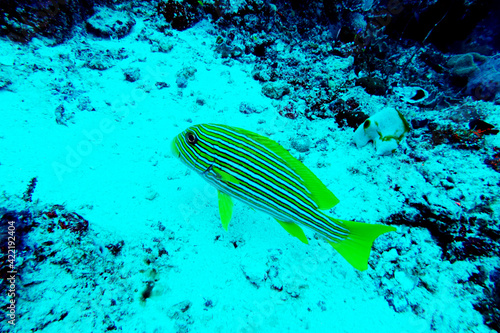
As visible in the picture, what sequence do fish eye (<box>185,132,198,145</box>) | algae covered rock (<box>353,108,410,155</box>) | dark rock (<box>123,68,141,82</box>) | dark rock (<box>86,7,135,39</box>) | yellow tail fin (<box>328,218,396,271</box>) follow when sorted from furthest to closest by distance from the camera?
dark rock (<box>86,7,135,39</box>), dark rock (<box>123,68,141,82</box>), algae covered rock (<box>353,108,410,155</box>), fish eye (<box>185,132,198,145</box>), yellow tail fin (<box>328,218,396,271</box>)

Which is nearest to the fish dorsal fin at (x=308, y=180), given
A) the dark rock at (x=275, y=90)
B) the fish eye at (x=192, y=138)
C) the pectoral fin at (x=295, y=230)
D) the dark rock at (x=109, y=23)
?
the pectoral fin at (x=295, y=230)

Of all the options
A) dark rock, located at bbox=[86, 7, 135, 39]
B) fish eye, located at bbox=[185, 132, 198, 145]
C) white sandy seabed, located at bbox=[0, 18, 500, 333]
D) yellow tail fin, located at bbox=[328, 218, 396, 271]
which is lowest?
white sandy seabed, located at bbox=[0, 18, 500, 333]

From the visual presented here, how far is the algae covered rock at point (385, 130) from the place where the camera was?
327cm

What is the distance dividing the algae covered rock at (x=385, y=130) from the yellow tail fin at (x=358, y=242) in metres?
2.07

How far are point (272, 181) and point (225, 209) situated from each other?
56cm

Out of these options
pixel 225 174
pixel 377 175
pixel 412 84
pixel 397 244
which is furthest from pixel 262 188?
pixel 412 84

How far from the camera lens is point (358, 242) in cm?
188

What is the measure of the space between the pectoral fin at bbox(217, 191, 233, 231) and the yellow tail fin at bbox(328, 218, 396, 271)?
3.20 feet

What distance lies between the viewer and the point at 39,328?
162 centimetres

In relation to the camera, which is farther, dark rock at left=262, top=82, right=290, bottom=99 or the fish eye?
dark rock at left=262, top=82, right=290, bottom=99

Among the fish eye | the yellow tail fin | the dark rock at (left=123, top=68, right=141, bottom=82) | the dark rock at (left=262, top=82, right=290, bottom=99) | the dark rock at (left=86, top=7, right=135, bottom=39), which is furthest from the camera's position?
the dark rock at (left=86, top=7, right=135, bottom=39)

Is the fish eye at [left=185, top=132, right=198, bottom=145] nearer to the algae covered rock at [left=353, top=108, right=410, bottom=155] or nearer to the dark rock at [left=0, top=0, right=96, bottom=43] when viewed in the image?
the algae covered rock at [left=353, top=108, right=410, bottom=155]

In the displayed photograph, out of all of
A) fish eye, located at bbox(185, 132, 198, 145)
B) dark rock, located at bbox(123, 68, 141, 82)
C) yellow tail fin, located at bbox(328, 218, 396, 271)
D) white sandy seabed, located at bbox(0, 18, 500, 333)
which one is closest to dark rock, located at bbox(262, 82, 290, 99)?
white sandy seabed, located at bbox(0, 18, 500, 333)

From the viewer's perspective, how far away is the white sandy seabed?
6.50 feet
